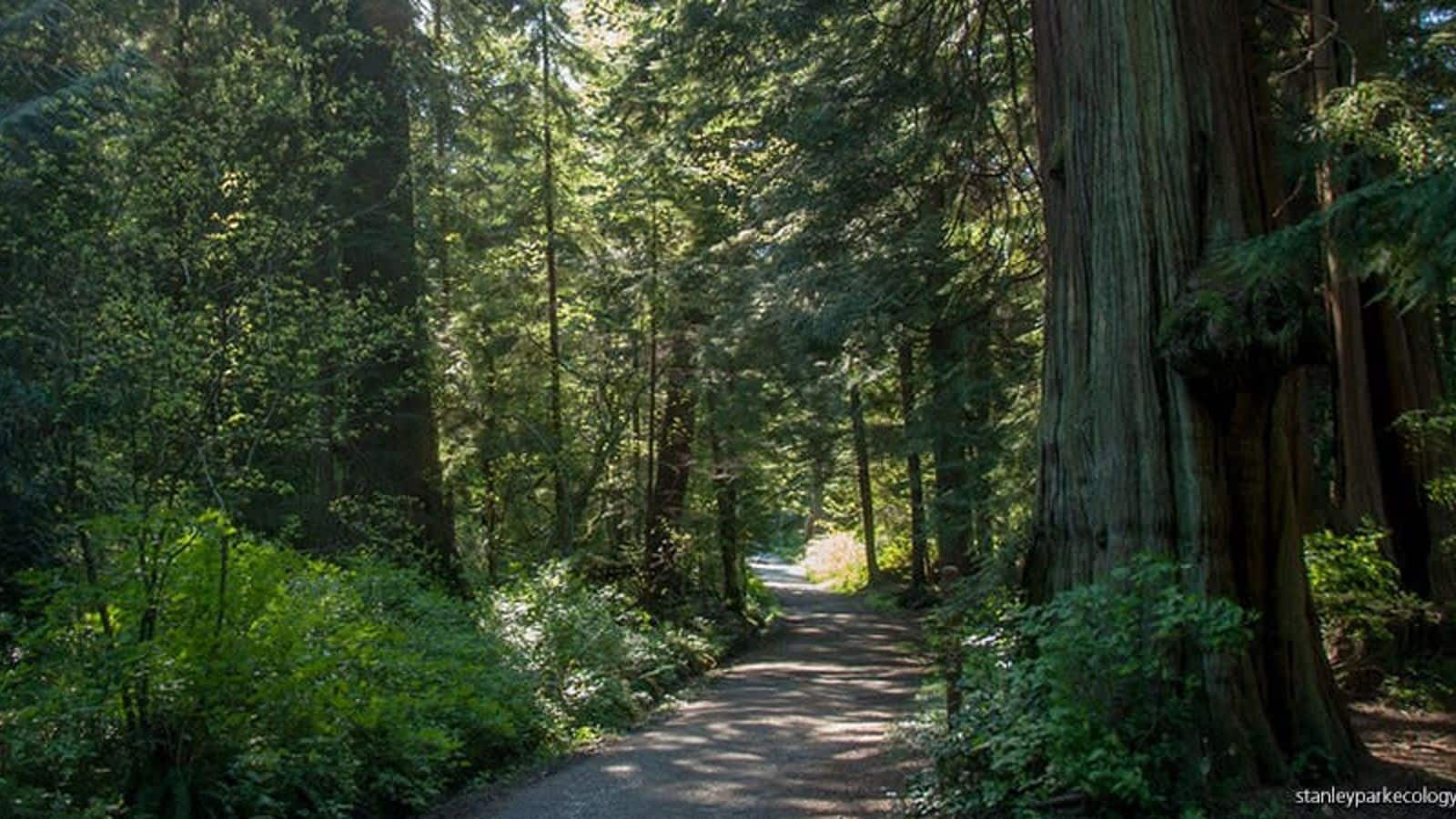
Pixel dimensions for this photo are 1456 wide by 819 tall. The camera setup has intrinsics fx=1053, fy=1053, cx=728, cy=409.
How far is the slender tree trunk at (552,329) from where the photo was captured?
17641 mm

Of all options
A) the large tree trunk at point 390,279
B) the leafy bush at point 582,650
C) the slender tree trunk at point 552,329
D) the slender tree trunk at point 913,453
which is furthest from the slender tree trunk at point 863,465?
the large tree trunk at point 390,279

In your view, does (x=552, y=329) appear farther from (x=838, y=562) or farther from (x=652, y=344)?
(x=838, y=562)

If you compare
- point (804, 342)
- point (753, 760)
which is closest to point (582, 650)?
point (753, 760)

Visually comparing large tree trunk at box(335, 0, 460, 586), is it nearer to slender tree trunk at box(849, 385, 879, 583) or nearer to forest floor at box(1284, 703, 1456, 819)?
slender tree trunk at box(849, 385, 879, 583)

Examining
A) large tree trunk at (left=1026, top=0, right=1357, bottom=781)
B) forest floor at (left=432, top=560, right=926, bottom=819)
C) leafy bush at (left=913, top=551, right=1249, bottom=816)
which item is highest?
large tree trunk at (left=1026, top=0, right=1357, bottom=781)

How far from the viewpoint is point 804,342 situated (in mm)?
16703

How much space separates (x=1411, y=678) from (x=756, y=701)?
22.9 feet

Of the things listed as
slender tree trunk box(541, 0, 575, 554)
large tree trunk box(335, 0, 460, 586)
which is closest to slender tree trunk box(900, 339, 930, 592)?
slender tree trunk box(541, 0, 575, 554)

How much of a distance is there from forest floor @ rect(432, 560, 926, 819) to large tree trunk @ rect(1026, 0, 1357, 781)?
2406mm

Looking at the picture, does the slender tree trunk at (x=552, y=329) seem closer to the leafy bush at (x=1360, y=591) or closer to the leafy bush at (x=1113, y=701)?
the leafy bush at (x=1360, y=591)

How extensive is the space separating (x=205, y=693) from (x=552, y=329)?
A: 12279 mm

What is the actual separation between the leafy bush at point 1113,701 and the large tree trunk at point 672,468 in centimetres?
1469

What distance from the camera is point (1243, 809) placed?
5219 mm

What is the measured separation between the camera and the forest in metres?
5.78
